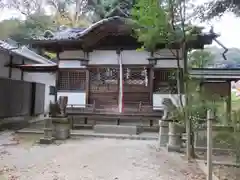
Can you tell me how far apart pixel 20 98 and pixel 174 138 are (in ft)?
27.2

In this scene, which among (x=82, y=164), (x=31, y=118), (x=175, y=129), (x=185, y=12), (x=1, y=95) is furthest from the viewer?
(x=31, y=118)

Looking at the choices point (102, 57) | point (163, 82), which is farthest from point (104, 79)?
point (163, 82)

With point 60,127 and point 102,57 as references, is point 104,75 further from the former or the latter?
point 60,127

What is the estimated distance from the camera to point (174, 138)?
7.98 metres

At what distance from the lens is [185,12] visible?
6.94 m

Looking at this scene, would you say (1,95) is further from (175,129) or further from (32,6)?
(32,6)

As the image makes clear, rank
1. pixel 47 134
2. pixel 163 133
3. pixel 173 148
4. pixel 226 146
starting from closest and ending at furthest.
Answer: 1. pixel 226 146
2. pixel 173 148
3. pixel 163 133
4. pixel 47 134

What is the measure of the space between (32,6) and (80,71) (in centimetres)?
1458

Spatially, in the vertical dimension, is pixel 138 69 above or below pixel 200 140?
above

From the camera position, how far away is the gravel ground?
5.29m

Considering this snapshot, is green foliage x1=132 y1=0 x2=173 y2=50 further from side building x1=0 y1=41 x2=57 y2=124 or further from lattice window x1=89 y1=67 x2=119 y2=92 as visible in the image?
side building x1=0 y1=41 x2=57 y2=124

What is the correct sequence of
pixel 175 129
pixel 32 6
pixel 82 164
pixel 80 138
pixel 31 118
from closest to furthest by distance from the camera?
pixel 82 164, pixel 175 129, pixel 80 138, pixel 31 118, pixel 32 6

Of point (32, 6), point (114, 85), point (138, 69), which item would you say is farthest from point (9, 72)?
point (32, 6)

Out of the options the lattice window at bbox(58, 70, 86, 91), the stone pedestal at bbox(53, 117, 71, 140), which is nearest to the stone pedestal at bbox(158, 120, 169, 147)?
the stone pedestal at bbox(53, 117, 71, 140)
